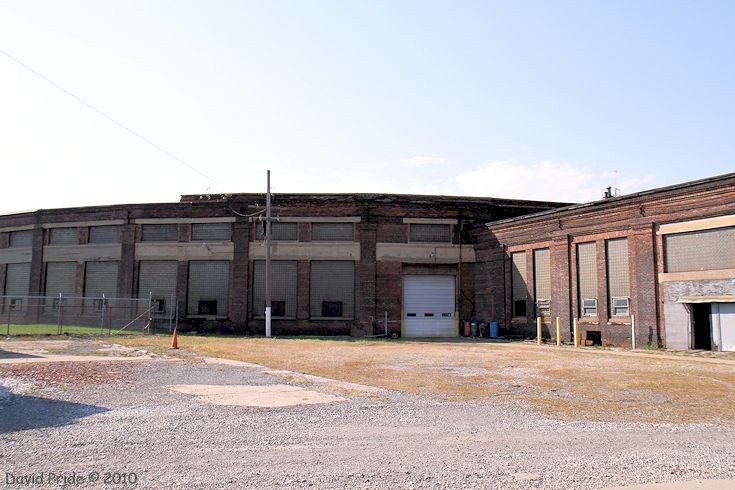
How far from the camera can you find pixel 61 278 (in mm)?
42438

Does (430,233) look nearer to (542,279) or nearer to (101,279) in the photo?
(542,279)

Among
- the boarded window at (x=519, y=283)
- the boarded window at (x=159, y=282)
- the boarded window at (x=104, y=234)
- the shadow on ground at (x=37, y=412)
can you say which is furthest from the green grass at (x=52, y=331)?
the boarded window at (x=519, y=283)

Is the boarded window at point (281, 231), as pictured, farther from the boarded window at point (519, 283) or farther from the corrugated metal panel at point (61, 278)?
the corrugated metal panel at point (61, 278)

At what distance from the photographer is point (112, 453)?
732 centimetres

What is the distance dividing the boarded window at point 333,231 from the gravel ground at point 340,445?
1050 inches

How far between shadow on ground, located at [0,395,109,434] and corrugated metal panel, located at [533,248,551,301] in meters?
27.3

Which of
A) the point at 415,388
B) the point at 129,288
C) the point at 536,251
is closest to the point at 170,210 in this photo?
the point at 129,288

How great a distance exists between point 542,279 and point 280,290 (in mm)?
15652

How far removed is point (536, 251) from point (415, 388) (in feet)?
74.1

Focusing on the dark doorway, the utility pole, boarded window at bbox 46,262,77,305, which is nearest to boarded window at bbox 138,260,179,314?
boarded window at bbox 46,262,77,305

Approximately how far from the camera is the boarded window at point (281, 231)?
38.6 m

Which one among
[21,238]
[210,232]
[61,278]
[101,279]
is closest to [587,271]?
[210,232]

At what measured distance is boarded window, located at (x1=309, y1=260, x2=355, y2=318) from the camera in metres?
38.0

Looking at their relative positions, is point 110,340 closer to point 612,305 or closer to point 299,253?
point 299,253
